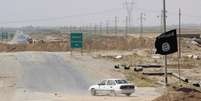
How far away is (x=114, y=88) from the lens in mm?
46094

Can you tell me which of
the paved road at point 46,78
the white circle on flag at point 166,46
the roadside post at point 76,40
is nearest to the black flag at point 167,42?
the white circle on flag at point 166,46

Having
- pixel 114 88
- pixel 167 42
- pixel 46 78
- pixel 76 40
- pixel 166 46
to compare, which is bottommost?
pixel 46 78

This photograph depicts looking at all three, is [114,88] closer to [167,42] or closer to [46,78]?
[167,42]

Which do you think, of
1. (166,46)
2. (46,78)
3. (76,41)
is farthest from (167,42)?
(76,41)

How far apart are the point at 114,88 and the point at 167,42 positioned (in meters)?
8.11

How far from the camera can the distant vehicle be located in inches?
1804

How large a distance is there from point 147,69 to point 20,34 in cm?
8383

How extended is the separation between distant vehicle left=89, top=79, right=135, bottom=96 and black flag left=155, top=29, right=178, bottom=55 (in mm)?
6634

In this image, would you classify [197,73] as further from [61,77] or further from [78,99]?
[78,99]

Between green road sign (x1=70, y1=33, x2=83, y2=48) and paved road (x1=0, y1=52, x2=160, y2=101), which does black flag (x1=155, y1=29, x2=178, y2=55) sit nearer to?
paved road (x1=0, y1=52, x2=160, y2=101)

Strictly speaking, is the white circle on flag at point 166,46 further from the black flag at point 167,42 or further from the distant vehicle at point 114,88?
the distant vehicle at point 114,88

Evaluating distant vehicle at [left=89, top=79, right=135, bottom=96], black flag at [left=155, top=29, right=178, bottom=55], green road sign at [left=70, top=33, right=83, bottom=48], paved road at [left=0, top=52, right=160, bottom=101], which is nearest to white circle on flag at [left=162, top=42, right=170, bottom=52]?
black flag at [left=155, top=29, right=178, bottom=55]

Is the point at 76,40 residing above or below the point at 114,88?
above

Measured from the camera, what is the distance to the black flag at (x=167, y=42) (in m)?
51.1
